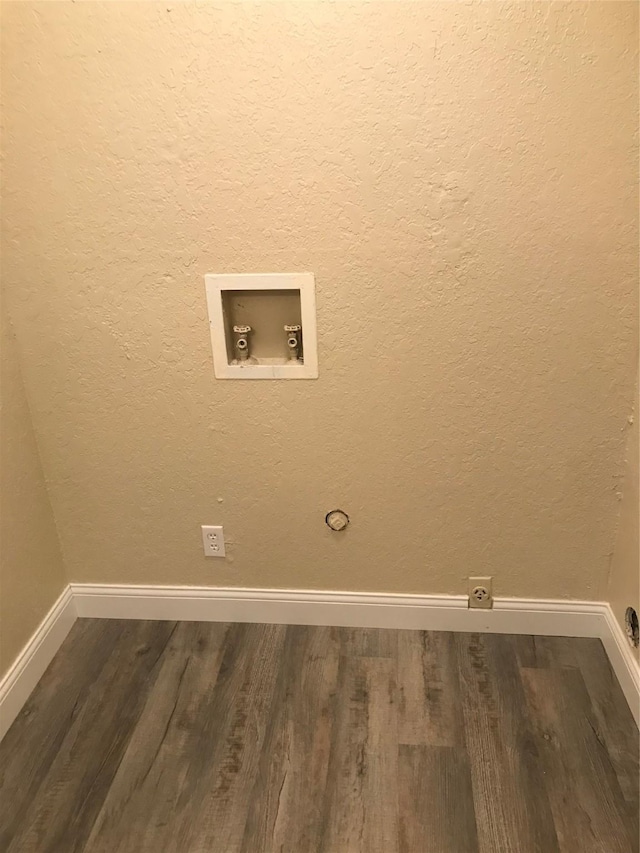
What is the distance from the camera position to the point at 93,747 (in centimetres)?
156

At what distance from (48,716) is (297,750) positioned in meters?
0.70

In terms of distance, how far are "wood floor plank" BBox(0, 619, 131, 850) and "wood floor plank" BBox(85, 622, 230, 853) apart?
0.19 meters

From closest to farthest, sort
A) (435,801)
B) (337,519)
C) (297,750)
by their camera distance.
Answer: (435,801) → (297,750) → (337,519)

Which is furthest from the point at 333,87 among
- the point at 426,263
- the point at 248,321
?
the point at 248,321

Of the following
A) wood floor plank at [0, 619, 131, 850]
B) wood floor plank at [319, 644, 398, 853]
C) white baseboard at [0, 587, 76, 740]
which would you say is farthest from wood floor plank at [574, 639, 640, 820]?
white baseboard at [0, 587, 76, 740]

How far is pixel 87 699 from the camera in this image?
170 cm

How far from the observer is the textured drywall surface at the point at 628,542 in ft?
5.13

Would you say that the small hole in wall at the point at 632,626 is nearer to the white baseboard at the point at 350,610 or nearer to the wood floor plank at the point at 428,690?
the white baseboard at the point at 350,610

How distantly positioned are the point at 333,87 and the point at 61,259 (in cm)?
79

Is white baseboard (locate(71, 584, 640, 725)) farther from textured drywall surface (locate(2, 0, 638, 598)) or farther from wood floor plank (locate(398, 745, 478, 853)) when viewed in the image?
wood floor plank (locate(398, 745, 478, 853))

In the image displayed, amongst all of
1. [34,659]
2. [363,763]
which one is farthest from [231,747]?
[34,659]

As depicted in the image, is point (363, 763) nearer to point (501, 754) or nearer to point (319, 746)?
point (319, 746)

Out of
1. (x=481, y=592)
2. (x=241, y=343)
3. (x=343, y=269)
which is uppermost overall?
(x=343, y=269)

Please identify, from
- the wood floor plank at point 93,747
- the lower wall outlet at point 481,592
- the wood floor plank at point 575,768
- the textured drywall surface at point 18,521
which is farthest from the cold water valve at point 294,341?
the wood floor plank at point 575,768
